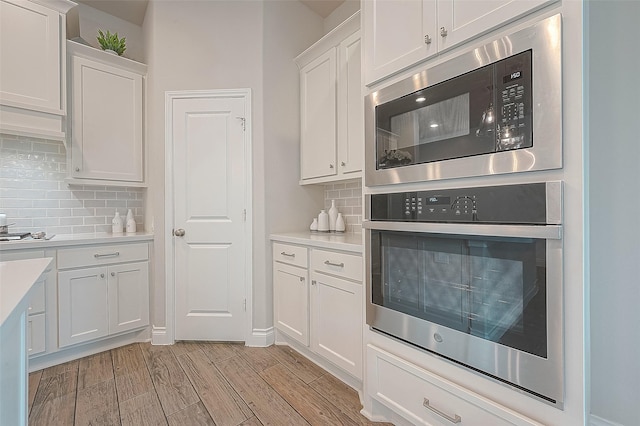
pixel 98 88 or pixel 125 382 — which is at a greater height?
pixel 98 88

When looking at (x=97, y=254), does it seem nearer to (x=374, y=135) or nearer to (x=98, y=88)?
(x=98, y=88)

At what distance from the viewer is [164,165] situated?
271cm

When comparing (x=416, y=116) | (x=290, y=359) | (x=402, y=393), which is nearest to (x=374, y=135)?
(x=416, y=116)

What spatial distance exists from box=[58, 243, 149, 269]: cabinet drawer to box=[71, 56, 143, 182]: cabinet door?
62cm

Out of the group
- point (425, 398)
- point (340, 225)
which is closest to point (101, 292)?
point (340, 225)

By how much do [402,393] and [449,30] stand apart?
1.62m

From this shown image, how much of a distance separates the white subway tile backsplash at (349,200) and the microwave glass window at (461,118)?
3.57 ft

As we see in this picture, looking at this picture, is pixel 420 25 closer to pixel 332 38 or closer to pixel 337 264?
pixel 332 38

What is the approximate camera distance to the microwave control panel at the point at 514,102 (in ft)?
3.46

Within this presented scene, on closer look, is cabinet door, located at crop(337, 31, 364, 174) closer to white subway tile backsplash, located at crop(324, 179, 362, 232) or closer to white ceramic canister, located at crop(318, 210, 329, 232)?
white subway tile backsplash, located at crop(324, 179, 362, 232)

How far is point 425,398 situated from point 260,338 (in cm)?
160

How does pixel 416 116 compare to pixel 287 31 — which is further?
pixel 287 31

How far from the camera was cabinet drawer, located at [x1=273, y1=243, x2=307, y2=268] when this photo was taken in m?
2.34

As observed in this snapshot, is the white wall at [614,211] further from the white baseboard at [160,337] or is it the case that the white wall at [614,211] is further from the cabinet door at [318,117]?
the white baseboard at [160,337]
